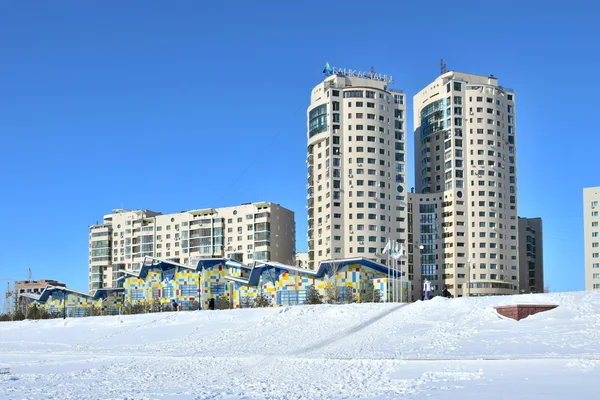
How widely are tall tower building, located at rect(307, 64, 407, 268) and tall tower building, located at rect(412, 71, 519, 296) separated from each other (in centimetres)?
913

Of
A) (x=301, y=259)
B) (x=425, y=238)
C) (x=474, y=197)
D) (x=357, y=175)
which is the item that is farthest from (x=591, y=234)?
(x=301, y=259)

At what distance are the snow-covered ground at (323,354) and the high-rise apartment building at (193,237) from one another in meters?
75.3

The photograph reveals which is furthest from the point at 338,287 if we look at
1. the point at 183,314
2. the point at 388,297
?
the point at 183,314

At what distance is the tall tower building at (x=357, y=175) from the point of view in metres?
108

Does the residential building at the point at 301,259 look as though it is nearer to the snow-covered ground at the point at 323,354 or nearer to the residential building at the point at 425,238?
the residential building at the point at 425,238

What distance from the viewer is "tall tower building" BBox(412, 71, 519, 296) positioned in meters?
114

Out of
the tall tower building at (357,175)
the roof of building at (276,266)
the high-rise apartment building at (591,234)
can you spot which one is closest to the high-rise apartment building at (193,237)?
the tall tower building at (357,175)

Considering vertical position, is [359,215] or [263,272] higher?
[359,215]

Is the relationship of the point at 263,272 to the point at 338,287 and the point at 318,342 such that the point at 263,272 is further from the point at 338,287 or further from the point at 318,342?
the point at 318,342

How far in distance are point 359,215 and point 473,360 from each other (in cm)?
8283

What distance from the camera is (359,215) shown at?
108000 millimetres

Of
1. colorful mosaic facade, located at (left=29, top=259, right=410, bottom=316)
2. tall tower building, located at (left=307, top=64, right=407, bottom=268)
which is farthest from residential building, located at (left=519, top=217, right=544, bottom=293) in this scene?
colorful mosaic facade, located at (left=29, top=259, right=410, bottom=316)

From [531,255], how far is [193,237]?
60.2 m

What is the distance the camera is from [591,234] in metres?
117
